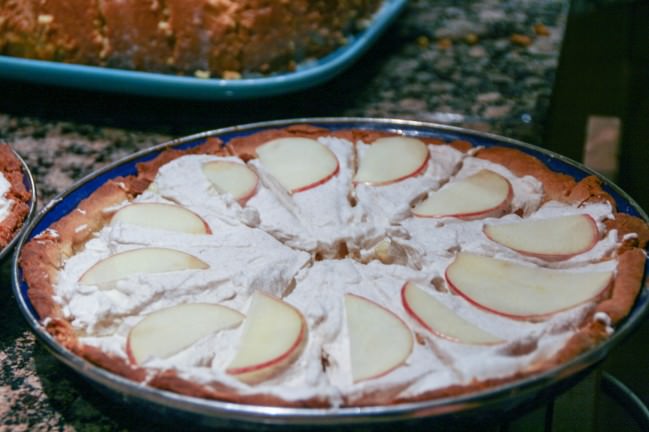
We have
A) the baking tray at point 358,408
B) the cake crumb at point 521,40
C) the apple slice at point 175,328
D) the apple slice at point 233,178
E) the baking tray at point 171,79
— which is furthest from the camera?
the cake crumb at point 521,40

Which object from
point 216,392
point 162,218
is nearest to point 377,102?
point 162,218

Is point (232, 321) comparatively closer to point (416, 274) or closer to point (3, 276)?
point (416, 274)

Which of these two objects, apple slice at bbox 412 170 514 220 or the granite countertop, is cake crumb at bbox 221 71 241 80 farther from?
apple slice at bbox 412 170 514 220

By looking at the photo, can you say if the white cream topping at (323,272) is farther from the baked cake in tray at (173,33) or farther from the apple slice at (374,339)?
the baked cake in tray at (173,33)

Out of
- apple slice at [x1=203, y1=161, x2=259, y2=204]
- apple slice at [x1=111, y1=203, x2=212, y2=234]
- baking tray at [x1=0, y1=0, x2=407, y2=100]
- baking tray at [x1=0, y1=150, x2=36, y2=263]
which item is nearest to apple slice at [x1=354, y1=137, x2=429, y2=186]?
apple slice at [x1=203, y1=161, x2=259, y2=204]

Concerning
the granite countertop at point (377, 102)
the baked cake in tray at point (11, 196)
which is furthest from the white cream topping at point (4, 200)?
the granite countertop at point (377, 102)
